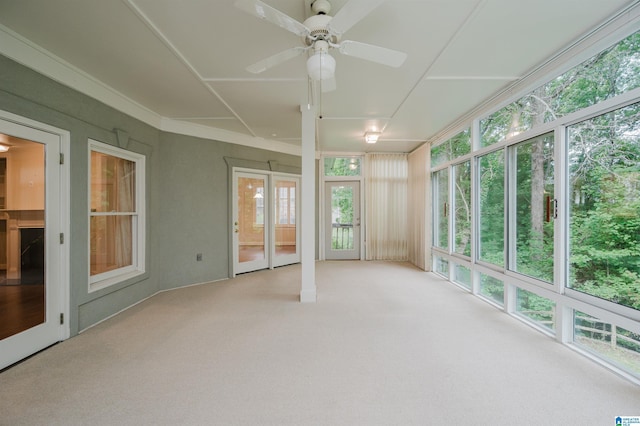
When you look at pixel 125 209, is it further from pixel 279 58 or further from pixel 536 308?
pixel 536 308

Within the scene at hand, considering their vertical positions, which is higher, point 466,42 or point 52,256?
point 466,42

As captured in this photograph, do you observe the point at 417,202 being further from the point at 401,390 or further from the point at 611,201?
the point at 401,390

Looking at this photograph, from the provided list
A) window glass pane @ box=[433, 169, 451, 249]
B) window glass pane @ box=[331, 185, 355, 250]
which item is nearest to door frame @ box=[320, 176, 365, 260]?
window glass pane @ box=[331, 185, 355, 250]

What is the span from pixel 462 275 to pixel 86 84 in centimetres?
567

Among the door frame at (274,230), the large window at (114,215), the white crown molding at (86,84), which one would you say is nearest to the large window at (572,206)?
the door frame at (274,230)

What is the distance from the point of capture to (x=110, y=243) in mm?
3510

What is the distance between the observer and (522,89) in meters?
3.12

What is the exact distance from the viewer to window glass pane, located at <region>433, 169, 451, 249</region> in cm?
516

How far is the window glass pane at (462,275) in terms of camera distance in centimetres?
458

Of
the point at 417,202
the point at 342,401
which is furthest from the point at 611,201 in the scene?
the point at 417,202

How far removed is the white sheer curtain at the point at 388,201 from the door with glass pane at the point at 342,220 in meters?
0.34

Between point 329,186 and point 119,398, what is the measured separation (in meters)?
5.63

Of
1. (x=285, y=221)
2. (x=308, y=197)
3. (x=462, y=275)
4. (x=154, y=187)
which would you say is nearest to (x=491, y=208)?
(x=462, y=275)

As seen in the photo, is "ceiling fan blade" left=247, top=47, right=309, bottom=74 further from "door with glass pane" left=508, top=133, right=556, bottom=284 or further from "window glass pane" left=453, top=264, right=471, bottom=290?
"window glass pane" left=453, top=264, right=471, bottom=290
